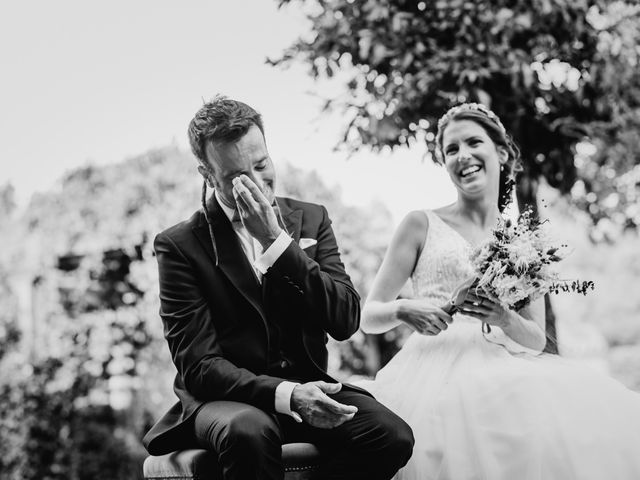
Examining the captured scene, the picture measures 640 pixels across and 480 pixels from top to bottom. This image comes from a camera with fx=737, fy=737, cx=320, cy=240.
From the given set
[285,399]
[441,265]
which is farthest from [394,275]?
[285,399]

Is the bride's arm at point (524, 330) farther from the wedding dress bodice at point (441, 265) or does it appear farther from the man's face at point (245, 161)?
the man's face at point (245, 161)

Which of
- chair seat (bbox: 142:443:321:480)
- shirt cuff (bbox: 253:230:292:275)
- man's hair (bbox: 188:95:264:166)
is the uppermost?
man's hair (bbox: 188:95:264:166)

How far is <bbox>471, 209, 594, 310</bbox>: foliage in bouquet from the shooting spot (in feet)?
9.25

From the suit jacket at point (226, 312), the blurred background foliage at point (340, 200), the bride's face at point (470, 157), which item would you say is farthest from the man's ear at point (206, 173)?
the blurred background foliage at point (340, 200)

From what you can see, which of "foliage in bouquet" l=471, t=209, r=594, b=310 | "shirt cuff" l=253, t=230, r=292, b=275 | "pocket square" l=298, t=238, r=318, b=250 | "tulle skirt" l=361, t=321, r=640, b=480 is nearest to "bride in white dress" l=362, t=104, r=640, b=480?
Result: "tulle skirt" l=361, t=321, r=640, b=480

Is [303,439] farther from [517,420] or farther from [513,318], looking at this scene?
[513,318]

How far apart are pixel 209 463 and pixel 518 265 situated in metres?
1.34

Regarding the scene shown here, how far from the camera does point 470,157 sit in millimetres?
3463

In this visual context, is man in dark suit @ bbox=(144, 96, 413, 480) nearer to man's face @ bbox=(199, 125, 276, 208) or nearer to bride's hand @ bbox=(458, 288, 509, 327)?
man's face @ bbox=(199, 125, 276, 208)

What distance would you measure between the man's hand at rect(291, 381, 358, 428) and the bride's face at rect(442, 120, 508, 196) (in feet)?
4.77

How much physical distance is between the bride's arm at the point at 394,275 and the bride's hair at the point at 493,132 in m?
0.38

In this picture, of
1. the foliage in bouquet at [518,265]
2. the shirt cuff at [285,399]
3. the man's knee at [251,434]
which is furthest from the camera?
the foliage in bouquet at [518,265]

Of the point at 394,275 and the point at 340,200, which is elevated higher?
the point at 340,200

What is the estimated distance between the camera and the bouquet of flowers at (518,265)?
2.82 m
